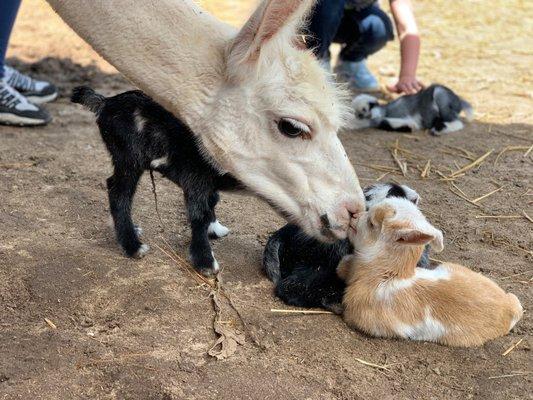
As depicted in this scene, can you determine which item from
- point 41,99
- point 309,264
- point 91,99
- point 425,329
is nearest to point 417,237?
point 425,329

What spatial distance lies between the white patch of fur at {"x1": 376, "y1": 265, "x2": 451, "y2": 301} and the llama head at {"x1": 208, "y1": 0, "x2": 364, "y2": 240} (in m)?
0.35

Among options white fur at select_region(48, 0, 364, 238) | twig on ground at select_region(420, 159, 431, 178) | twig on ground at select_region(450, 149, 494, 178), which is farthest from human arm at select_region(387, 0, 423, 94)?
white fur at select_region(48, 0, 364, 238)

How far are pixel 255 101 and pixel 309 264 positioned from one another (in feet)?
3.37

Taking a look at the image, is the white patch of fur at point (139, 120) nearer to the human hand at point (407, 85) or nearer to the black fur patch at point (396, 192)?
the black fur patch at point (396, 192)

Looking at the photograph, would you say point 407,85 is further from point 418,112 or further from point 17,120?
point 17,120

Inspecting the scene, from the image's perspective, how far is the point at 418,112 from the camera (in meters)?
6.82

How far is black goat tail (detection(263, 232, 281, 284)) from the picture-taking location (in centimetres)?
386

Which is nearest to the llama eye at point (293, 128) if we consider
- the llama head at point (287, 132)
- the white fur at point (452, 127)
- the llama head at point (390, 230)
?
the llama head at point (287, 132)

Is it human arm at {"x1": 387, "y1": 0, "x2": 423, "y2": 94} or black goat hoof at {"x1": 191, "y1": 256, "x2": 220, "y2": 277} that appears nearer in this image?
black goat hoof at {"x1": 191, "y1": 256, "x2": 220, "y2": 277}

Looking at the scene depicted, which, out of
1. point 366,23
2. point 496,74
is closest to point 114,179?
point 366,23

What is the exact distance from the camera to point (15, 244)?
4.00 meters

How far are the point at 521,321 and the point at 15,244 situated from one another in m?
2.64

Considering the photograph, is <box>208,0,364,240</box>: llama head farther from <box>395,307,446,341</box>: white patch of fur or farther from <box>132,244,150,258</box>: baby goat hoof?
<box>132,244,150,258</box>: baby goat hoof

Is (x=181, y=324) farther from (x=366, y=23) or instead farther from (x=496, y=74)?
(x=496, y=74)
